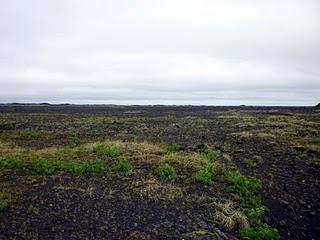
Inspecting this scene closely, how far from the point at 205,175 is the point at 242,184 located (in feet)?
5.09

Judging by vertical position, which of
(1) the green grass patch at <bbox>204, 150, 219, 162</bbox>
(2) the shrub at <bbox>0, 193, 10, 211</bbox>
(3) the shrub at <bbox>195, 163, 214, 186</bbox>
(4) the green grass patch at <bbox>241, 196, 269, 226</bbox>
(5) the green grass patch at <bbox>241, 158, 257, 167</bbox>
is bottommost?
(4) the green grass patch at <bbox>241, 196, 269, 226</bbox>

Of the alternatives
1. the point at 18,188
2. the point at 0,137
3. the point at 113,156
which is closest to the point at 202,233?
the point at 18,188

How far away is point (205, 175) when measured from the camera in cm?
1593

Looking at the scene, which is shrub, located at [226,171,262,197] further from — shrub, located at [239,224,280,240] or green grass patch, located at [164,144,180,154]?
green grass patch, located at [164,144,180,154]

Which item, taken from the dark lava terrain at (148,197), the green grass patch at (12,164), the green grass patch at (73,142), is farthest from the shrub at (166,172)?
the green grass patch at (73,142)

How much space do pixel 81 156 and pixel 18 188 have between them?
6.08 metres

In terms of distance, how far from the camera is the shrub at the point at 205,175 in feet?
49.9

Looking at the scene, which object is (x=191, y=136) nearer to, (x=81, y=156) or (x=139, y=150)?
(x=139, y=150)

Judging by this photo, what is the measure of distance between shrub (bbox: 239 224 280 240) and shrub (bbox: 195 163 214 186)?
3788 mm

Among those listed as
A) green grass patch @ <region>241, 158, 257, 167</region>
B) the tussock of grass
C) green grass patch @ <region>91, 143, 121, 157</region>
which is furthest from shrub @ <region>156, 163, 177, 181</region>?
green grass patch @ <region>241, 158, 257, 167</region>

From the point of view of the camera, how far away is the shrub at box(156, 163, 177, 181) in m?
15.7

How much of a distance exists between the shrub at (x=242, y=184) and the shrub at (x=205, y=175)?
72cm

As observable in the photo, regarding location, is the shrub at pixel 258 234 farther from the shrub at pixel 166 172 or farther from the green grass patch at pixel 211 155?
the green grass patch at pixel 211 155

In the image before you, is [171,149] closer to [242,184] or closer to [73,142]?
[73,142]
